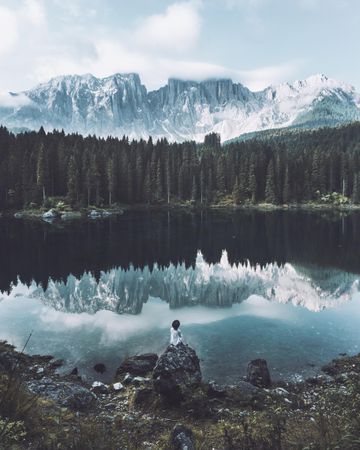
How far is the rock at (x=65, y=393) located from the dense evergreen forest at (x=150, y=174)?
311 ft

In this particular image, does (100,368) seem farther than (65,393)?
Yes

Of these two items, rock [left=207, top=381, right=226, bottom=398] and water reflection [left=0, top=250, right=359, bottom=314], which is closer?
rock [left=207, top=381, right=226, bottom=398]

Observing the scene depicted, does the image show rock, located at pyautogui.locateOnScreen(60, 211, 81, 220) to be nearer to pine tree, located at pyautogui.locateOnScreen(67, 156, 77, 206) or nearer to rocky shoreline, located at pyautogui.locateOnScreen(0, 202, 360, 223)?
rocky shoreline, located at pyautogui.locateOnScreen(0, 202, 360, 223)

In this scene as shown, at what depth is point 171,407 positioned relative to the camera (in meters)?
16.0

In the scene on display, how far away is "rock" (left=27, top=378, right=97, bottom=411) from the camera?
621 inches

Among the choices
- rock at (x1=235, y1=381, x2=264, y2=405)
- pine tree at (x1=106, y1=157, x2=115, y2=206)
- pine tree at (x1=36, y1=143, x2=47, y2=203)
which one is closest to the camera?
rock at (x1=235, y1=381, x2=264, y2=405)

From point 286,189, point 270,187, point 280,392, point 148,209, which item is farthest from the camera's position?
point 270,187

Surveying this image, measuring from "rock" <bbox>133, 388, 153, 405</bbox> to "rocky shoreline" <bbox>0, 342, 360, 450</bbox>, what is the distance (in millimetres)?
43

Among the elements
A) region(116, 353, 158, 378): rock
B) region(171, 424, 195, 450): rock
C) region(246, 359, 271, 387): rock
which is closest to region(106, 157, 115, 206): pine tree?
region(116, 353, 158, 378): rock

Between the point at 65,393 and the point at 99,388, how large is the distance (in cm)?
180

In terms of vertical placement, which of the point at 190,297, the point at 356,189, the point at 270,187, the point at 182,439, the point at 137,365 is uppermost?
the point at 270,187

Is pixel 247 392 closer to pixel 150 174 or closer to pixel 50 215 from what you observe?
pixel 50 215

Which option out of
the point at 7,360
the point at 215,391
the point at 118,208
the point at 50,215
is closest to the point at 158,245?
the point at 7,360

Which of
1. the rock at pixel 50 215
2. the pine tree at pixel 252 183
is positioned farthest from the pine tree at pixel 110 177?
the pine tree at pixel 252 183
